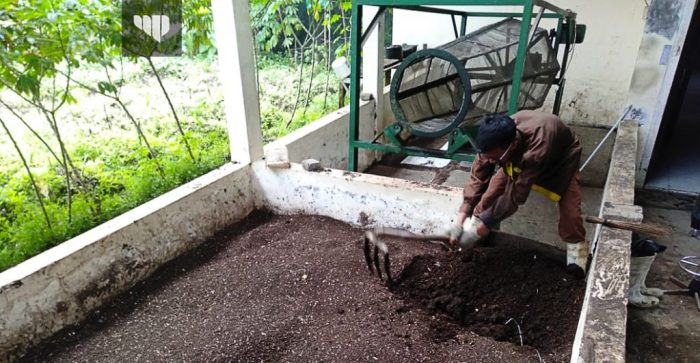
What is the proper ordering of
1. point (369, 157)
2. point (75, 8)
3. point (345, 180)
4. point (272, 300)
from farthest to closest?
1. point (369, 157)
2. point (345, 180)
3. point (75, 8)
4. point (272, 300)

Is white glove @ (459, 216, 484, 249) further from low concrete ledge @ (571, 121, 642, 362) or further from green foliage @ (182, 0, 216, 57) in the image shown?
green foliage @ (182, 0, 216, 57)

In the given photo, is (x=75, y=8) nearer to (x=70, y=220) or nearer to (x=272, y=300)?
(x=70, y=220)

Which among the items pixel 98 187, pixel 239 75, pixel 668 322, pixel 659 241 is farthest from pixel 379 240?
pixel 659 241

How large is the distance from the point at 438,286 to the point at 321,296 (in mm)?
770

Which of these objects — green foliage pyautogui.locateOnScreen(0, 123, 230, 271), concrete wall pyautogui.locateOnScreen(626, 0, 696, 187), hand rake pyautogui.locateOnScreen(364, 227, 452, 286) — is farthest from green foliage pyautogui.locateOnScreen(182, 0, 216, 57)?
concrete wall pyautogui.locateOnScreen(626, 0, 696, 187)

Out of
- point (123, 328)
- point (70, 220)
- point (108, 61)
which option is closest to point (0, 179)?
point (70, 220)

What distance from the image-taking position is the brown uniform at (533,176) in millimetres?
2773

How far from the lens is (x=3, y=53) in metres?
2.64

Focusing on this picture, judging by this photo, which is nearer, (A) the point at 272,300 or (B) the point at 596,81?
(A) the point at 272,300

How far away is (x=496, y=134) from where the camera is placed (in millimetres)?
2574

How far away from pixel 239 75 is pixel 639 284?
3.37 m

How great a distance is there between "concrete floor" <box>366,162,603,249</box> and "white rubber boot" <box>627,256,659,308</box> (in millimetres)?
816

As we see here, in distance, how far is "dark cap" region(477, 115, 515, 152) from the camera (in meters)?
2.58

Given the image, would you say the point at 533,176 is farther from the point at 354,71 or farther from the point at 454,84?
the point at 354,71
